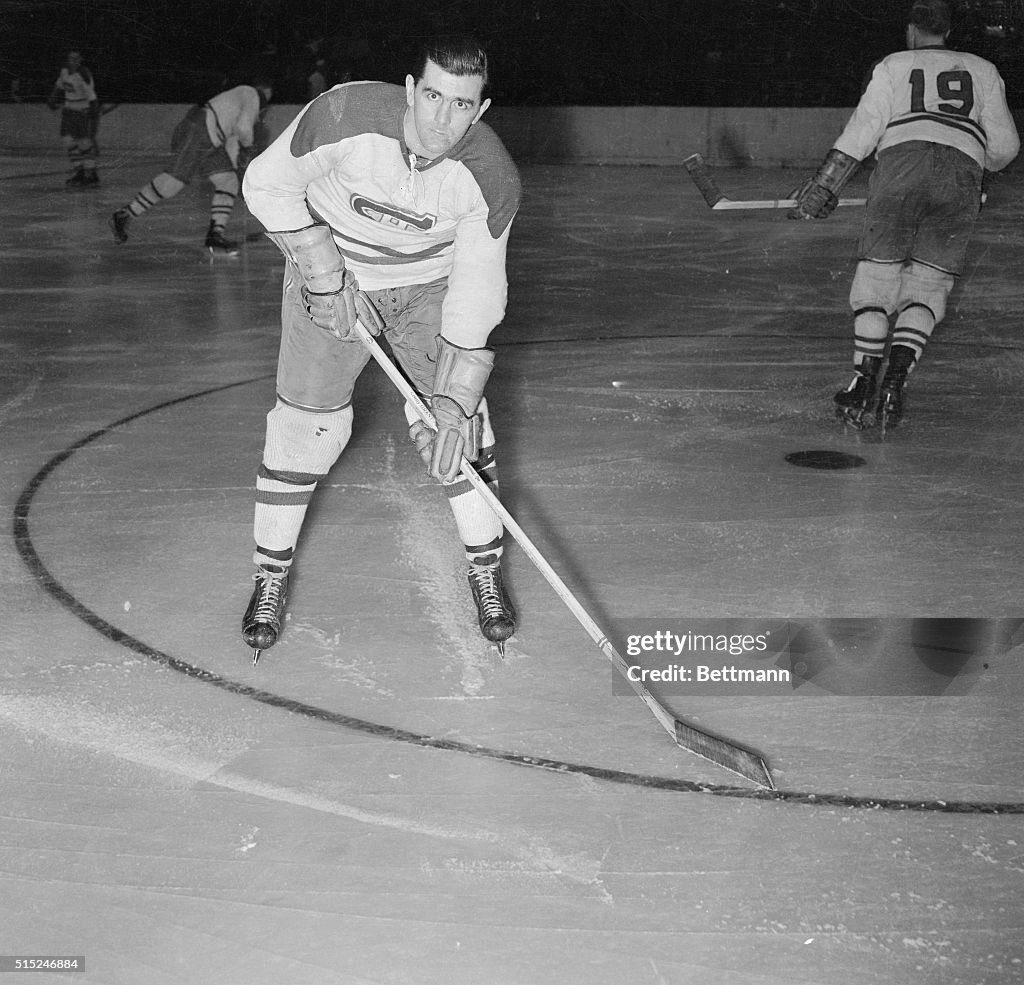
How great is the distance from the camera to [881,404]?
222 inches

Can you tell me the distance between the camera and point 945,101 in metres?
5.59

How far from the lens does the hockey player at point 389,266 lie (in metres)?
3.05

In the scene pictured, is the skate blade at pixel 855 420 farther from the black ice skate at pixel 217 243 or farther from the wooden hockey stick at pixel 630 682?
the black ice skate at pixel 217 243

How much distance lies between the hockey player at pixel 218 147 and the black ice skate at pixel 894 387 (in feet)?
19.1

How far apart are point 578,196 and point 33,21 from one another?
1293 cm

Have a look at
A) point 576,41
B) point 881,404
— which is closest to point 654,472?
point 881,404

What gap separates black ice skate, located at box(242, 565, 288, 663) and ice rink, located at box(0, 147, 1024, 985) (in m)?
0.06

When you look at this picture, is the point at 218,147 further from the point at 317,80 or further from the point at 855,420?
the point at 317,80

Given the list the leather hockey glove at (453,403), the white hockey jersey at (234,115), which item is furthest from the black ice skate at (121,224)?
the leather hockey glove at (453,403)

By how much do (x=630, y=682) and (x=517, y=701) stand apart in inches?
10.6

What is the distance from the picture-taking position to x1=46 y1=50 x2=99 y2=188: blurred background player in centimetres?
1448

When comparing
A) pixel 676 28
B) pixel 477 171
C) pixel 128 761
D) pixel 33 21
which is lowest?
pixel 33 21

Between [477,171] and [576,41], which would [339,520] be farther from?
[576,41]

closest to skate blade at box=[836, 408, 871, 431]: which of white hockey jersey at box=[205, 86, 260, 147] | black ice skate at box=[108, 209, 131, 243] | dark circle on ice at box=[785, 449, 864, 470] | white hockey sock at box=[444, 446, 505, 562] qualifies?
dark circle on ice at box=[785, 449, 864, 470]
